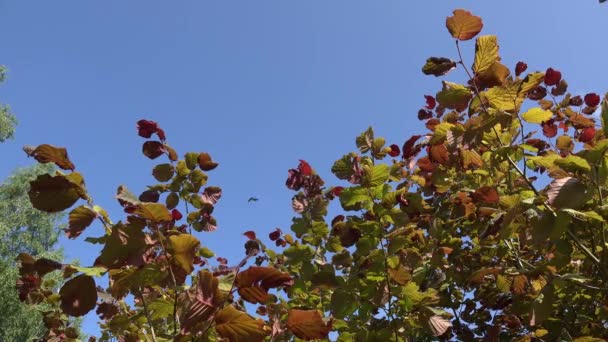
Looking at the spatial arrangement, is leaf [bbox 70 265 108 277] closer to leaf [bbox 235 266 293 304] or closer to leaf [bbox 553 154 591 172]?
leaf [bbox 235 266 293 304]

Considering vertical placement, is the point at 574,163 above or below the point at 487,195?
below

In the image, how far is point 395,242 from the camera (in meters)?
1.61

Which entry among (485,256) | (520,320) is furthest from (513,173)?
(520,320)

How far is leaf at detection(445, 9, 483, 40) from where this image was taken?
1.35 m

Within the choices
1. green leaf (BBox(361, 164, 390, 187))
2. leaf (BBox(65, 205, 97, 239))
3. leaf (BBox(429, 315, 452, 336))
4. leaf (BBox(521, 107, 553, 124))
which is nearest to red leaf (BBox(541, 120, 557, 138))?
leaf (BBox(521, 107, 553, 124))

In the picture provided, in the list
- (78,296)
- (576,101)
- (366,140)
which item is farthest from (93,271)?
(576,101)

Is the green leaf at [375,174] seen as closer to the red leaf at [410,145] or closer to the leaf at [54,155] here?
the red leaf at [410,145]

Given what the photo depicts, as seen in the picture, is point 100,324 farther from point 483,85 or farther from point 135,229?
point 483,85

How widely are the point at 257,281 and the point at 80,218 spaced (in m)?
0.42

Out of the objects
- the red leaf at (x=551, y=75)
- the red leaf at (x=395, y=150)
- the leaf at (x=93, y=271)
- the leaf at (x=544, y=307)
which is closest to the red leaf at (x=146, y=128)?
the leaf at (x=93, y=271)

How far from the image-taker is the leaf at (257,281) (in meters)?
0.86

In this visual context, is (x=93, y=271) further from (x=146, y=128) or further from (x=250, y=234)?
(x=250, y=234)

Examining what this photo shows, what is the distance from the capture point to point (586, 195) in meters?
1.01

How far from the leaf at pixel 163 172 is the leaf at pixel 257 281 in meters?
1.07
